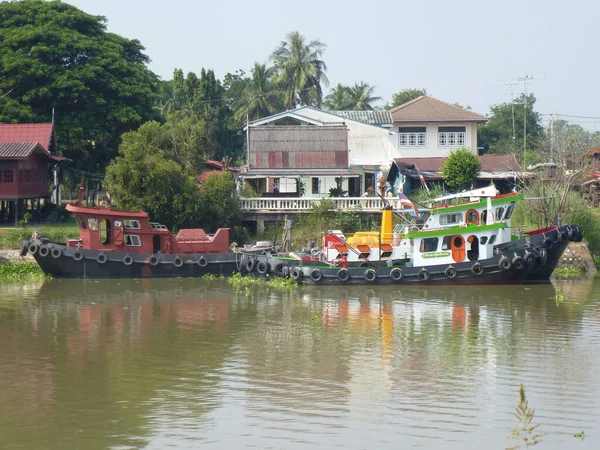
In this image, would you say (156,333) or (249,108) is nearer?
(156,333)

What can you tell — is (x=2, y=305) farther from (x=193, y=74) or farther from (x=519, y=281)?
(x=193, y=74)

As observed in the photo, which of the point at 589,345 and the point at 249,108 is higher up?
the point at 249,108

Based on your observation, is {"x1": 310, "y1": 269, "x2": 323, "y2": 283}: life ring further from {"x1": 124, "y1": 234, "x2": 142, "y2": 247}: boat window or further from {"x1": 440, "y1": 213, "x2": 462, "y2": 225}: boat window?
{"x1": 124, "y1": 234, "x2": 142, "y2": 247}: boat window

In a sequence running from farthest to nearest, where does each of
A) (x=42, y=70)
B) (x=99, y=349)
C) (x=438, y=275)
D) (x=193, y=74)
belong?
(x=193, y=74), (x=42, y=70), (x=438, y=275), (x=99, y=349)

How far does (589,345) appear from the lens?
19.6m

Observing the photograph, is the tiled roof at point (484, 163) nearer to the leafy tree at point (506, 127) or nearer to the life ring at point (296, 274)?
the life ring at point (296, 274)

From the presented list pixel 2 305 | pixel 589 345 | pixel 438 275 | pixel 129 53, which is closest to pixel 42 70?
pixel 129 53

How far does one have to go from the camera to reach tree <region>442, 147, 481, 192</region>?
131 ft

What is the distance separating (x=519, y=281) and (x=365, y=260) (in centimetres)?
450

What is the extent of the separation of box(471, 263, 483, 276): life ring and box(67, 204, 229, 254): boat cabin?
776 cm

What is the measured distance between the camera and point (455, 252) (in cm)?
2786

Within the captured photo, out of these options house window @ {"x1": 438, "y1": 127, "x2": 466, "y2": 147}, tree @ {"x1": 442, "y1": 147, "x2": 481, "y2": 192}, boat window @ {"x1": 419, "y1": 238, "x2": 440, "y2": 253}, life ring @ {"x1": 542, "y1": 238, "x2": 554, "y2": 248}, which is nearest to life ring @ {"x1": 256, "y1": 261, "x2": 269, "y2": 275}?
boat window @ {"x1": 419, "y1": 238, "x2": 440, "y2": 253}

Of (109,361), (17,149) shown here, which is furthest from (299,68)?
(109,361)

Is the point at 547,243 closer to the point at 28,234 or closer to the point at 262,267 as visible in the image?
the point at 262,267
